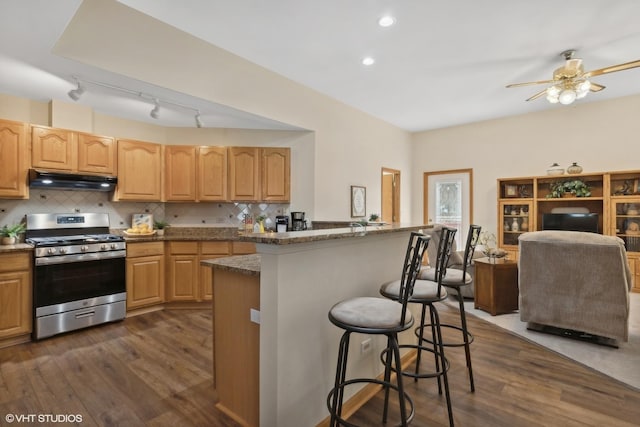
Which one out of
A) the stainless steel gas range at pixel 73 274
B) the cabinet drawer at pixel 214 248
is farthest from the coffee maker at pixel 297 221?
the stainless steel gas range at pixel 73 274

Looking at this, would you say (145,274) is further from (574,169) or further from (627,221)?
(627,221)

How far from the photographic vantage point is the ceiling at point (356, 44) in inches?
109

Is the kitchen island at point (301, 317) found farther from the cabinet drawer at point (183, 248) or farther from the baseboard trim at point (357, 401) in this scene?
the cabinet drawer at point (183, 248)

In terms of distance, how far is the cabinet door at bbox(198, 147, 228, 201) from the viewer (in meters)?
4.58

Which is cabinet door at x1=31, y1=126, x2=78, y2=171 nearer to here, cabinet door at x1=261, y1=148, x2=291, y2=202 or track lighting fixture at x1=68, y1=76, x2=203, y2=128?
track lighting fixture at x1=68, y1=76, x2=203, y2=128

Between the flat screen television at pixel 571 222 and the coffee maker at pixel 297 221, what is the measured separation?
4.20 metres

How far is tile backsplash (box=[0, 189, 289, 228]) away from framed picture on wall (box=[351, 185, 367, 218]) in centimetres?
129

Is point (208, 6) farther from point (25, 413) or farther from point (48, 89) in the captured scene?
point (25, 413)

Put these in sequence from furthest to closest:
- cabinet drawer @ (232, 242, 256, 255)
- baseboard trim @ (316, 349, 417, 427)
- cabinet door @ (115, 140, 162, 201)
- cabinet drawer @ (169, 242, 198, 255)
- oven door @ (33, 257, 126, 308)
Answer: cabinet drawer @ (232, 242, 256, 255) → cabinet drawer @ (169, 242, 198, 255) → cabinet door @ (115, 140, 162, 201) → oven door @ (33, 257, 126, 308) → baseboard trim @ (316, 349, 417, 427)

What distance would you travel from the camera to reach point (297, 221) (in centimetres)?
468

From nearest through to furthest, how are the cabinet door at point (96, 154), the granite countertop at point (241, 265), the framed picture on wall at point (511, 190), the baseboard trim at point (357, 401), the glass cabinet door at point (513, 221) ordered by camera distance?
the granite countertop at point (241, 265) → the baseboard trim at point (357, 401) → the cabinet door at point (96, 154) → the glass cabinet door at point (513, 221) → the framed picture on wall at point (511, 190)

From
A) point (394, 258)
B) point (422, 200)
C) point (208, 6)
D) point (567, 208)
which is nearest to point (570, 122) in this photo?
point (567, 208)

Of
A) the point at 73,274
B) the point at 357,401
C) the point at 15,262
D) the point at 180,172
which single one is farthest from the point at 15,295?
the point at 357,401

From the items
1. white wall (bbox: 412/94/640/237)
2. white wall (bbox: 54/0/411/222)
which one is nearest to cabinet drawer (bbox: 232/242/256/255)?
white wall (bbox: 54/0/411/222)
